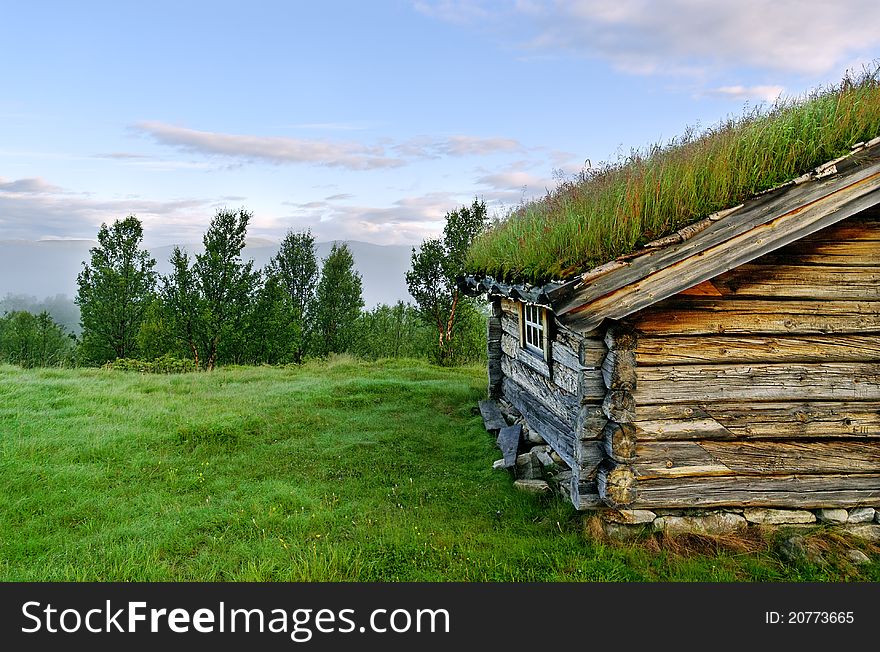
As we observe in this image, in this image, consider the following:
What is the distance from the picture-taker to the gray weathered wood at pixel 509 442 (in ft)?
28.5

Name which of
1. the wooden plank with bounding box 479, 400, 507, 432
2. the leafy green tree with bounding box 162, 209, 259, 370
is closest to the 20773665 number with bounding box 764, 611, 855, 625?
the wooden plank with bounding box 479, 400, 507, 432

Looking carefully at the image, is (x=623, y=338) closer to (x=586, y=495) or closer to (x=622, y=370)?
(x=622, y=370)

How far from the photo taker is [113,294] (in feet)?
92.9

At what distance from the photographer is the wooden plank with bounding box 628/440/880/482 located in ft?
20.6

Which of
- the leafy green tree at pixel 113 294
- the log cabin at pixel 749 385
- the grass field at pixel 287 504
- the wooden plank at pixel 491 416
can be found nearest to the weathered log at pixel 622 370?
the log cabin at pixel 749 385

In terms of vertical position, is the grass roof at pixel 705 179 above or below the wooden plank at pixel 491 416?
above

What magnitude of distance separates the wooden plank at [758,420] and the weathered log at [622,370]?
369 millimetres

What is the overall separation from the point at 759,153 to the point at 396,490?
21.4 feet

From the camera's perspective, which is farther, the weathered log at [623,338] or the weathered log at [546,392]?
the weathered log at [546,392]

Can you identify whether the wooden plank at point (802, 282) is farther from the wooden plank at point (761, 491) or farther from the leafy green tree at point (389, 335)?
the leafy green tree at point (389, 335)

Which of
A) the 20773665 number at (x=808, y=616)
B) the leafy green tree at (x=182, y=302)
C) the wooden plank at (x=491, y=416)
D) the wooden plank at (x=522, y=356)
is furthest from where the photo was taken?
the leafy green tree at (x=182, y=302)

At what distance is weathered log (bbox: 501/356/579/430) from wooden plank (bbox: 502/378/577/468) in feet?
0.28

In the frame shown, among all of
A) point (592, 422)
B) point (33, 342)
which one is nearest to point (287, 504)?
point (592, 422)

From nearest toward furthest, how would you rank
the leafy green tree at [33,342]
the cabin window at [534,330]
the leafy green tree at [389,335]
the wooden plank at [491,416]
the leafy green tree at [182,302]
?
1. the cabin window at [534,330]
2. the wooden plank at [491,416]
3. the leafy green tree at [182,302]
4. the leafy green tree at [389,335]
5. the leafy green tree at [33,342]
